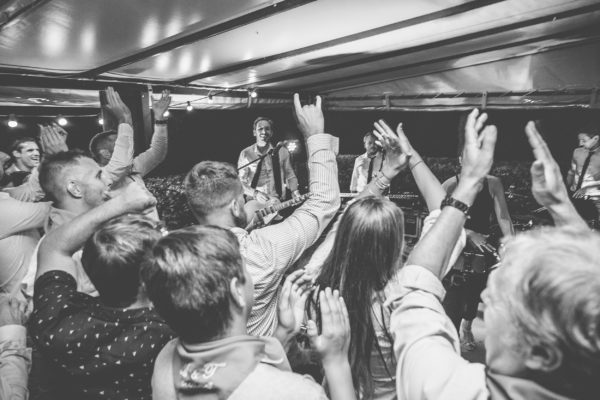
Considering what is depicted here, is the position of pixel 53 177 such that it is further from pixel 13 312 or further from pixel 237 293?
pixel 237 293

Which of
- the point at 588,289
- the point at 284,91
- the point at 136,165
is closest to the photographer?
the point at 588,289

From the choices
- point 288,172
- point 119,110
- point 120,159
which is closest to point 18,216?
point 120,159

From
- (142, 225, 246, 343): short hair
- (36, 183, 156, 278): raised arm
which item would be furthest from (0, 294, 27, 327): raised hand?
(142, 225, 246, 343): short hair

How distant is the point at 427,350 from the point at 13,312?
1.67 meters

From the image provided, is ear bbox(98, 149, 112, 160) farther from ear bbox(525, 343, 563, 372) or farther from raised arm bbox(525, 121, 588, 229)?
ear bbox(525, 343, 563, 372)

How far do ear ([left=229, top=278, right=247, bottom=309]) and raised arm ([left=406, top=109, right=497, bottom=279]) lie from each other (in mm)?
475

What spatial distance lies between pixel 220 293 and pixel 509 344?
0.66 meters

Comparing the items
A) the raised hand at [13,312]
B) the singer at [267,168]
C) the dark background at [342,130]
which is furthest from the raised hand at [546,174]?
the dark background at [342,130]

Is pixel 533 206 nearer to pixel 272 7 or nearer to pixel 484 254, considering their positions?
pixel 484 254

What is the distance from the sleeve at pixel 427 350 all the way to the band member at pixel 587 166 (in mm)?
4270

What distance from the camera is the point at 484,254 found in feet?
10.4

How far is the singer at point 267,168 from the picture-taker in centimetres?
542

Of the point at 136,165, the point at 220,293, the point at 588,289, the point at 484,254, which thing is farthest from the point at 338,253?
the point at 136,165

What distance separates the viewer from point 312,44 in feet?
13.7
